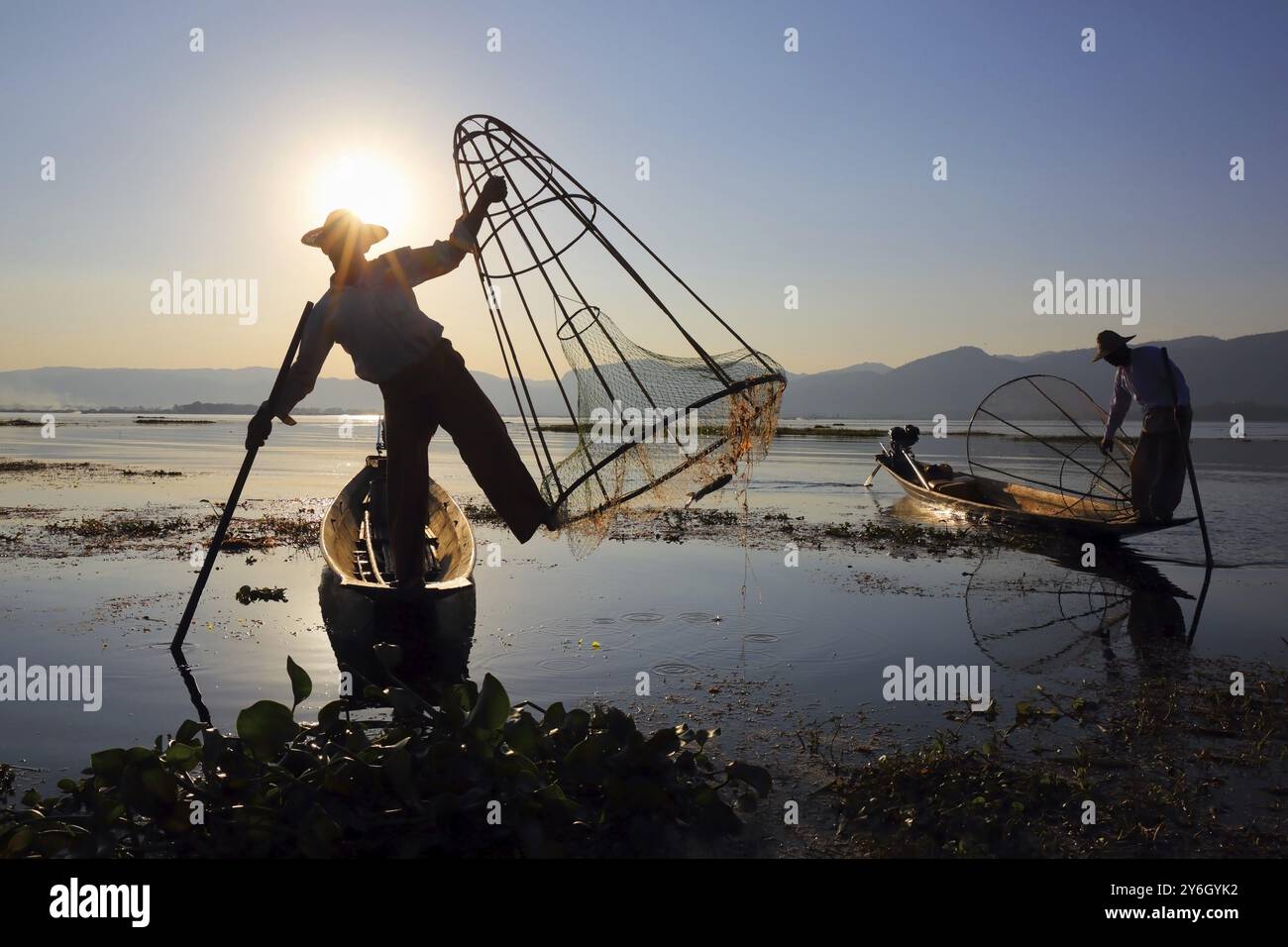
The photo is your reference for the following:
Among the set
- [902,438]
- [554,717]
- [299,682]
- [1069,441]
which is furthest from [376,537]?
[902,438]

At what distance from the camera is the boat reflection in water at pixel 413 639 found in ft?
21.6

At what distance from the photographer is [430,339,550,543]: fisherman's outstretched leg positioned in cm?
593

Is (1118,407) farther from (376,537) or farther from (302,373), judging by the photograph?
(302,373)

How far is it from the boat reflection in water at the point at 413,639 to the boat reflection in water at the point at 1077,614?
4624 millimetres

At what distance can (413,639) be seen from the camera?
682 centimetres

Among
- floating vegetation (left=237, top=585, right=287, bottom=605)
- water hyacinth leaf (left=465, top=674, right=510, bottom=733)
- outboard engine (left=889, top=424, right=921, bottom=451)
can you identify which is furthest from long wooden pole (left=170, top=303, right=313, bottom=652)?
outboard engine (left=889, top=424, right=921, bottom=451)

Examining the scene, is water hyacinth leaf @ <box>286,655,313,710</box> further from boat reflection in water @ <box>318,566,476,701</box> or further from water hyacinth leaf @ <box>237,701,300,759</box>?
boat reflection in water @ <box>318,566,476,701</box>

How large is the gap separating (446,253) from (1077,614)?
7.60 m

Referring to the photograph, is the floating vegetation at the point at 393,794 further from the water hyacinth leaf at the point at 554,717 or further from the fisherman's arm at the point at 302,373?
the fisherman's arm at the point at 302,373

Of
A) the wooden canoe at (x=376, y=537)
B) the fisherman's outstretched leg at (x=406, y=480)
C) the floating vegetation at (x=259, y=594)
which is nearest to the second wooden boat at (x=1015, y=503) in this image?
the wooden canoe at (x=376, y=537)

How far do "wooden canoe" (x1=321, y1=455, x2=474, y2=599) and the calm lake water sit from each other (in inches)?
20.9
